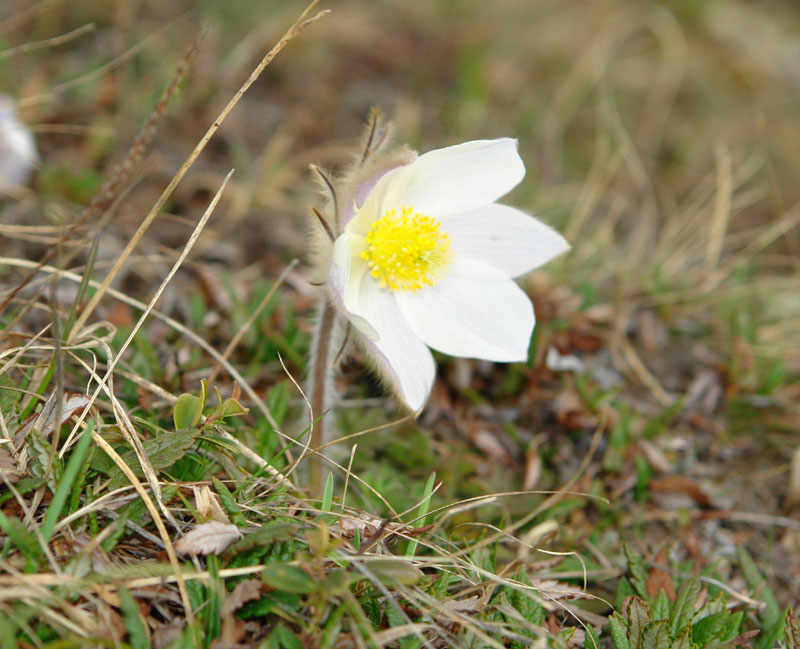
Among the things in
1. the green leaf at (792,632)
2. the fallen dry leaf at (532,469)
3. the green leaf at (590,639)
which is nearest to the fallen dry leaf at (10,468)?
the green leaf at (590,639)

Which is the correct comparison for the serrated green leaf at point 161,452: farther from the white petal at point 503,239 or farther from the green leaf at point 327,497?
the white petal at point 503,239

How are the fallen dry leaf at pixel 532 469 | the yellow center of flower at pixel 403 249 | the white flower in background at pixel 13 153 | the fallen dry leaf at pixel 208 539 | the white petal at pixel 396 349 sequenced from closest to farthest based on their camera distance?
the fallen dry leaf at pixel 208 539 < the white petal at pixel 396 349 < the yellow center of flower at pixel 403 249 < the fallen dry leaf at pixel 532 469 < the white flower in background at pixel 13 153

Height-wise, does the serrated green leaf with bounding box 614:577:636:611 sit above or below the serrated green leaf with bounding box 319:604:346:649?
below

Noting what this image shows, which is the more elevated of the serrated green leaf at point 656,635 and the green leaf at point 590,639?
the serrated green leaf at point 656,635

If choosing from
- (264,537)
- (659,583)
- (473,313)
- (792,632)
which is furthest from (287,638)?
(792,632)

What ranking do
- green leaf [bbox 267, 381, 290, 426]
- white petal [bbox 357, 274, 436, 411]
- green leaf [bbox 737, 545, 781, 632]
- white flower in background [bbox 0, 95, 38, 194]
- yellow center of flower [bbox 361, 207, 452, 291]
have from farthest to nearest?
1. white flower in background [bbox 0, 95, 38, 194]
2. green leaf [bbox 267, 381, 290, 426]
3. green leaf [bbox 737, 545, 781, 632]
4. yellow center of flower [bbox 361, 207, 452, 291]
5. white petal [bbox 357, 274, 436, 411]

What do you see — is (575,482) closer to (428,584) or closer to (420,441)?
(420,441)

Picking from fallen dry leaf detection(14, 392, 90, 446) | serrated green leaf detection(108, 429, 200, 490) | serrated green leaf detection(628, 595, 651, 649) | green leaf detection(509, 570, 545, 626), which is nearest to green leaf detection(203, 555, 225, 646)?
serrated green leaf detection(108, 429, 200, 490)

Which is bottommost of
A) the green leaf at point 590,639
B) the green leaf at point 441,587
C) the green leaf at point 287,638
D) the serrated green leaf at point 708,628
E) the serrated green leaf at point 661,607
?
the serrated green leaf at point 708,628

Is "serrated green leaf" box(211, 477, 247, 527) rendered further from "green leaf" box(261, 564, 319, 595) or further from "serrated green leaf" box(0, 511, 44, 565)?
"serrated green leaf" box(0, 511, 44, 565)
